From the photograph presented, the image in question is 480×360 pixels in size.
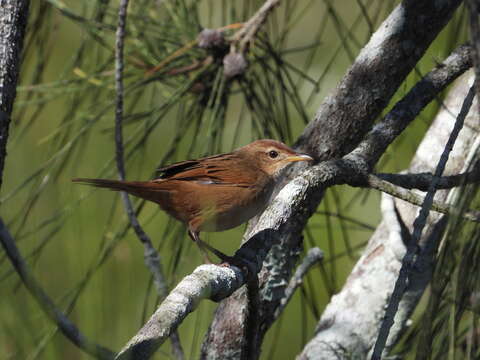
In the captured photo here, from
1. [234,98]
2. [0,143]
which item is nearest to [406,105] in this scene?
[0,143]

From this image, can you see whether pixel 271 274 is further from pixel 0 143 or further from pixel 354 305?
pixel 0 143

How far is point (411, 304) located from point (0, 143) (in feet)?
5.77

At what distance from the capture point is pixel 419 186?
2.45m

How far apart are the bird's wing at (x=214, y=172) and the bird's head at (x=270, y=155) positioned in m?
0.06

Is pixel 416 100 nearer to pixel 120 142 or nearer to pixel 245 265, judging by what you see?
pixel 245 265

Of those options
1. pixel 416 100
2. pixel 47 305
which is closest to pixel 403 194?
pixel 416 100

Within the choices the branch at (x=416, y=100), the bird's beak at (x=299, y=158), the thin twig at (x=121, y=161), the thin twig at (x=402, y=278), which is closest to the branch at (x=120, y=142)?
the thin twig at (x=121, y=161)

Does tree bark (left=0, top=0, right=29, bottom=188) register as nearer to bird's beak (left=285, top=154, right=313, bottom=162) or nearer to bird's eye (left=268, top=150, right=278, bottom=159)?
bird's beak (left=285, top=154, right=313, bottom=162)

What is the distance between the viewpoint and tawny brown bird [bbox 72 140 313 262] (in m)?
2.84

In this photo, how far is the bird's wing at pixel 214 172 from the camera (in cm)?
291

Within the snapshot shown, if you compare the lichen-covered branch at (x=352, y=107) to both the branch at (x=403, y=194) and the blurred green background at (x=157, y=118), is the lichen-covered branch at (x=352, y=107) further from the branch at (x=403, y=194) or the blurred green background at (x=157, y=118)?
the branch at (x=403, y=194)

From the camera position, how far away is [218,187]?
3.00m

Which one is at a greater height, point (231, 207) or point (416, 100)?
point (416, 100)

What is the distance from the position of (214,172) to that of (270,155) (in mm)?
256
